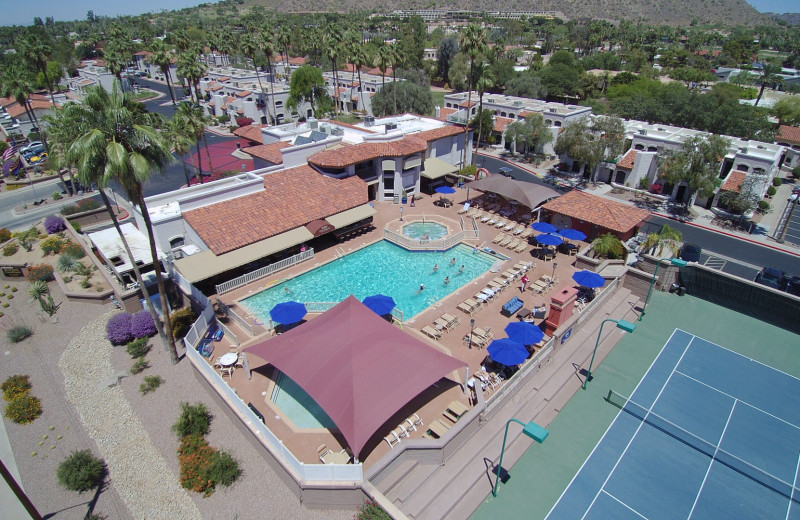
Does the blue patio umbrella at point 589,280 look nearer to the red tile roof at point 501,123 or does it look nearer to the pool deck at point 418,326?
the pool deck at point 418,326

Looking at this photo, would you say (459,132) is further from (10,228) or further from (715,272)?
(10,228)

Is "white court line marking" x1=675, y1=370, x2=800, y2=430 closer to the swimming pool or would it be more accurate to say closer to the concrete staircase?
the concrete staircase

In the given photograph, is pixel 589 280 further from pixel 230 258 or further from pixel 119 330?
pixel 119 330

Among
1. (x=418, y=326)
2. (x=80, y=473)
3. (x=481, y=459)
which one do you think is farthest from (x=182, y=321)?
(x=481, y=459)

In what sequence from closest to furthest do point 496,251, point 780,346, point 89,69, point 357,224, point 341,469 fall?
point 341,469 → point 780,346 → point 496,251 → point 357,224 → point 89,69

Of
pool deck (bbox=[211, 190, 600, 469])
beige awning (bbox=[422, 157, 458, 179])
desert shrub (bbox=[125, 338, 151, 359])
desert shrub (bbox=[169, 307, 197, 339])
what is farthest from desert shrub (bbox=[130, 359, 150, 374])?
beige awning (bbox=[422, 157, 458, 179])

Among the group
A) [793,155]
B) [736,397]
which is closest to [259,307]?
[736,397]
